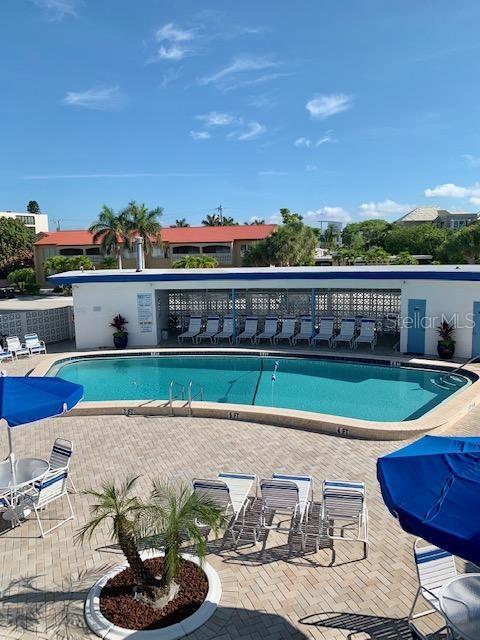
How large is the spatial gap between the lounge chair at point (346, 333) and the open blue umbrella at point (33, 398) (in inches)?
512

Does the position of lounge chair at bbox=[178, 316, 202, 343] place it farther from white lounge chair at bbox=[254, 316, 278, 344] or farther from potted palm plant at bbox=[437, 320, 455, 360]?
potted palm plant at bbox=[437, 320, 455, 360]

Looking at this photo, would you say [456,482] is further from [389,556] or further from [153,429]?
[153,429]

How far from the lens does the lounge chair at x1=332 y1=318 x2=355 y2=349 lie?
1875 centimetres

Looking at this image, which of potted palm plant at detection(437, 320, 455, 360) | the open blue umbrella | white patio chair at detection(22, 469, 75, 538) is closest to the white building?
potted palm plant at detection(437, 320, 455, 360)

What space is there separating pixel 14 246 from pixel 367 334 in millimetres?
47166

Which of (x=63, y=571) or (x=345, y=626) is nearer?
(x=345, y=626)

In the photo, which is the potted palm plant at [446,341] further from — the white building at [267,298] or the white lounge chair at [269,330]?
the white lounge chair at [269,330]

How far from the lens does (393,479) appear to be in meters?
4.23

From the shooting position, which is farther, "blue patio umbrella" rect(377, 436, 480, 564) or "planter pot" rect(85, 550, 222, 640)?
"planter pot" rect(85, 550, 222, 640)

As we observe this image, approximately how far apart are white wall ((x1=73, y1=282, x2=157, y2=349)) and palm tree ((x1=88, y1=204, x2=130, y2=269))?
82.6ft

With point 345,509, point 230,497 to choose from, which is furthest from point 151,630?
point 345,509

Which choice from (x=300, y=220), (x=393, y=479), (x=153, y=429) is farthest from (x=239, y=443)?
(x=300, y=220)

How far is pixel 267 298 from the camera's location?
20984 mm

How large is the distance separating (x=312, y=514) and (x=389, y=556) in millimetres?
1169
